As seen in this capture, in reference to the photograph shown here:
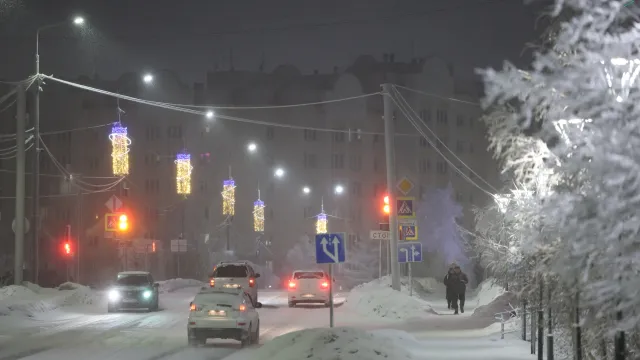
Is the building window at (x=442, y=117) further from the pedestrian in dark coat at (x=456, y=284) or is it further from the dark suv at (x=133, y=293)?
the dark suv at (x=133, y=293)

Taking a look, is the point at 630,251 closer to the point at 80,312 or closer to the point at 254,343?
→ the point at 254,343

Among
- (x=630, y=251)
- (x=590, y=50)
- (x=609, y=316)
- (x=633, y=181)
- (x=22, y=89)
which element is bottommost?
(x=609, y=316)

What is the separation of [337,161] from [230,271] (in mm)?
51295

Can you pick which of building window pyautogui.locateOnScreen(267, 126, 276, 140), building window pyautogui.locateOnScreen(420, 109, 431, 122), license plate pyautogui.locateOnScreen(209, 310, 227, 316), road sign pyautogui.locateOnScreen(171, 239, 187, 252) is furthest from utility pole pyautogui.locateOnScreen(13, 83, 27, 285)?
building window pyautogui.locateOnScreen(420, 109, 431, 122)

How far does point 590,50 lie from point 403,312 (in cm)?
2363

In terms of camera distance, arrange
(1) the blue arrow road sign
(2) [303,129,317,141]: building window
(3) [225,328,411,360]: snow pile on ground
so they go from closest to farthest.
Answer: (3) [225,328,411,360]: snow pile on ground, (1) the blue arrow road sign, (2) [303,129,317,141]: building window

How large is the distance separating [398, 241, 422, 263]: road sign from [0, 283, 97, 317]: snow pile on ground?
14131 millimetres

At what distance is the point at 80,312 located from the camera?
34969mm

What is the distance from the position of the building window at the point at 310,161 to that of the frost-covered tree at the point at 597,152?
76510mm

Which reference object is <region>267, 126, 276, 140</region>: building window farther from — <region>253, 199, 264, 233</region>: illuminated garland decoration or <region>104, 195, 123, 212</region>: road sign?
<region>104, 195, 123, 212</region>: road sign

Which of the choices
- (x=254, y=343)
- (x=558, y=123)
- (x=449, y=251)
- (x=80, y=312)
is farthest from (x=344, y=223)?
(x=558, y=123)

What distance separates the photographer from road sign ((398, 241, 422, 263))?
113 ft

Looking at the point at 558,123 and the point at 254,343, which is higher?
the point at 558,123

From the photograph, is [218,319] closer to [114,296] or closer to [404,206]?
[404,206]
